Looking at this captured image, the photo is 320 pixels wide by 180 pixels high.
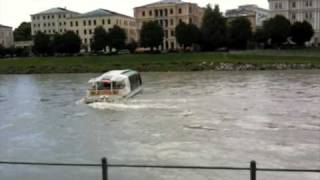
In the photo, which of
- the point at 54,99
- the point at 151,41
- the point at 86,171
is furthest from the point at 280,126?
the point at 151,41

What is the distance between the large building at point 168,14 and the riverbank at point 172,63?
227ft

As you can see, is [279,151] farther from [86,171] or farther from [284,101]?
[284,101]

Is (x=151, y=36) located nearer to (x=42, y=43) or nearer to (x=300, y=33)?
(x=42, y=43)

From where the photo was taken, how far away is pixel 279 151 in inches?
903

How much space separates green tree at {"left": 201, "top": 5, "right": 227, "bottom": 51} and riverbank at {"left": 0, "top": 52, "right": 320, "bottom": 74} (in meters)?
20.4

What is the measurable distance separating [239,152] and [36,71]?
268ft

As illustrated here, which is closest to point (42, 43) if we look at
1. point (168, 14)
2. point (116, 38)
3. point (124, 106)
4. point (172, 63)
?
point (116, 38)

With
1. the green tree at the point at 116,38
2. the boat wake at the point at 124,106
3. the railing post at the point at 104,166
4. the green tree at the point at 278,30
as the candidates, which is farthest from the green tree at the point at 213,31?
the railing post at the point at 104,166

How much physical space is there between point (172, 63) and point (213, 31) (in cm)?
3441

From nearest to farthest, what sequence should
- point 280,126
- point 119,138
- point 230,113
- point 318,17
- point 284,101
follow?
point 119,138 → point 280,126 → point 230,113 → point 284,101 → point 318,17

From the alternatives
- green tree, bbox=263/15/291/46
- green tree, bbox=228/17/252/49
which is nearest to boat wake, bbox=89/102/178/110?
green tree, bbox=263/15/291/46

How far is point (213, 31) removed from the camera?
130 m

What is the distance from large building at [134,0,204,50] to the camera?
182 meters

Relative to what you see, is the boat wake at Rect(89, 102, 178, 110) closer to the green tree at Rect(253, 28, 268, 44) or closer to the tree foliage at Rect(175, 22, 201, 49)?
the tree foliage at Rect(175, 22, 201, 49)
